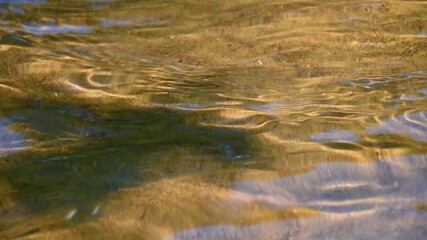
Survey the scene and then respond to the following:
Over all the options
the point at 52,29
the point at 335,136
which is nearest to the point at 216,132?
the point at 335,136

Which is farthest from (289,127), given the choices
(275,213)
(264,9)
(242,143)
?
(264,9)

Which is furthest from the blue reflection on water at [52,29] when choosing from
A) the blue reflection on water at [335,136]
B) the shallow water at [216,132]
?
the blue reflection on water at [335,136]

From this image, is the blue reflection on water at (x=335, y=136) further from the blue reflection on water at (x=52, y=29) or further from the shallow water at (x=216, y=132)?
the blue reflection on water at (x=52, y=29)

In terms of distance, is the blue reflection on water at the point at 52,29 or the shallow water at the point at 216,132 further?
the blue reflection on water at the point at 52,29

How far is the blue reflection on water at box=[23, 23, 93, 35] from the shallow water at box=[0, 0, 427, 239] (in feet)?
0.09

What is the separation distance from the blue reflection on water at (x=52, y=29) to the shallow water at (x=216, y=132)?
3cm

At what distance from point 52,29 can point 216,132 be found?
2.07 metres

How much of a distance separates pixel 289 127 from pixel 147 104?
28.5 inches

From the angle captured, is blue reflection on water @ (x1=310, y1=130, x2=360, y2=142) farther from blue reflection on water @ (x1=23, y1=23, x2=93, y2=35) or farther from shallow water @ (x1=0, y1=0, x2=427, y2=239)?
blue reflection on water @ (x1=23, y1=23, x2=93, y2=35)

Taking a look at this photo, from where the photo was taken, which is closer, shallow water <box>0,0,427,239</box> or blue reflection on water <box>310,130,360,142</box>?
shallow water <box>0,0,427,239</box>

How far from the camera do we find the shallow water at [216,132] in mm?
1860

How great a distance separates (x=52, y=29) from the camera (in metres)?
3.86

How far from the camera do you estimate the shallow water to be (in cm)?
186

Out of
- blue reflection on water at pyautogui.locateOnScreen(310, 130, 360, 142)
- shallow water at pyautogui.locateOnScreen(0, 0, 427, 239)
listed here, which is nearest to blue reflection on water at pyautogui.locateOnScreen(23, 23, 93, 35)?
shallow water at pyautogui.locateOnScreen(0, 0, 427, 239)
